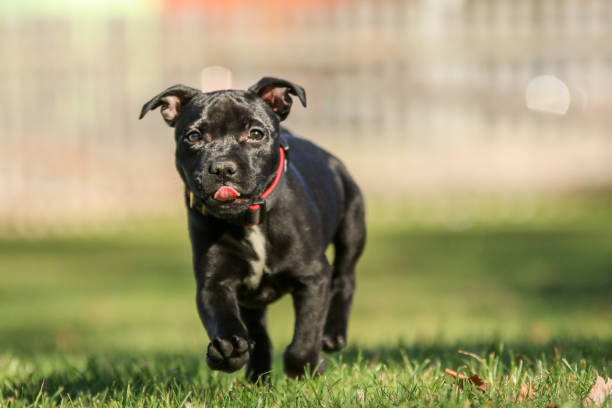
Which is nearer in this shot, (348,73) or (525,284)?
(525,284)

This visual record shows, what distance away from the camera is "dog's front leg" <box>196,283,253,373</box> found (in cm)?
378

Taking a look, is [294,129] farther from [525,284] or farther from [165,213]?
[525,284]

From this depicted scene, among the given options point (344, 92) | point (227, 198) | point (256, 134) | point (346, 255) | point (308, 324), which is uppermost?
point (256, 134)

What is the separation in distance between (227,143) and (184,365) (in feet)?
4.84

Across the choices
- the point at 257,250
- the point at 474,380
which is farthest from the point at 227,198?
the point at 474,380

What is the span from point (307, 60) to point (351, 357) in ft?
29.7

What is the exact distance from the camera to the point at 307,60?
13820mm

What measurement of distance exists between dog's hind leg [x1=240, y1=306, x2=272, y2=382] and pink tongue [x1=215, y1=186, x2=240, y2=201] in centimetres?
99

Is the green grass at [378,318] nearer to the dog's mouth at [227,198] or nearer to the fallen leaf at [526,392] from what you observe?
the fallen leaf at [526,392]

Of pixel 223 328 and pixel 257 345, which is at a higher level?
pixel 223 328

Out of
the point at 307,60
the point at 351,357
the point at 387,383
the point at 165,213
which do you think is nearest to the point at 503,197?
the point at 307,60

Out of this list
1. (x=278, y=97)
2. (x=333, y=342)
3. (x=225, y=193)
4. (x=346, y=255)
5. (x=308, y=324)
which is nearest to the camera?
(x=225, y=193)

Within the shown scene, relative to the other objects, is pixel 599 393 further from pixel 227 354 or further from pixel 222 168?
pixel 222 168

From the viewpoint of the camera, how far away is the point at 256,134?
4160mm
